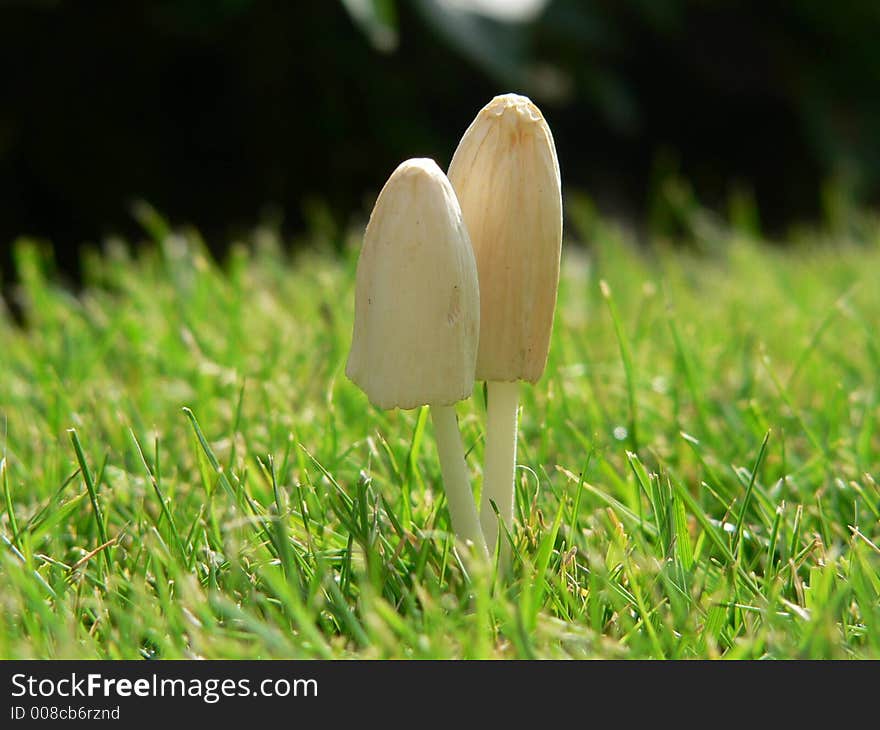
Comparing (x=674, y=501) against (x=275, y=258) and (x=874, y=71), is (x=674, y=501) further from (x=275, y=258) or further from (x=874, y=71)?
(x=874, y=71)

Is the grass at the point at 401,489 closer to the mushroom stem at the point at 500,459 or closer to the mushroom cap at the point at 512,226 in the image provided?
the mushroom stem at the point at 500,459

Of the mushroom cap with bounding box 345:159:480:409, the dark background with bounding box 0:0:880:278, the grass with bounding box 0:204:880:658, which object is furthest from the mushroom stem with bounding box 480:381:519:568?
the dark background with bounding box 0:0:880:278

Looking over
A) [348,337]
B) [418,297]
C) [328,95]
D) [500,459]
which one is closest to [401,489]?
[500,459]

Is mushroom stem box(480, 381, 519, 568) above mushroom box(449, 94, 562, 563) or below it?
below

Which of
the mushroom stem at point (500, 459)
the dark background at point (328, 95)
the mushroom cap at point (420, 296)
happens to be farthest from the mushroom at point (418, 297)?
the dark background at point (328, 95)

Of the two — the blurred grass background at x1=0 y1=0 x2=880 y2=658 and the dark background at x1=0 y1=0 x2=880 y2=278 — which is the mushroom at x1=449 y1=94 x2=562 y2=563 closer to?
the blurred grass background at x1=0 y1=0 x2=880 y2=658

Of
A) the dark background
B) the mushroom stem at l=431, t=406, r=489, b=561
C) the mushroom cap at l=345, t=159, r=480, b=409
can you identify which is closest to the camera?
the mushroom cap at l=345, t=159, r=480, b=409
